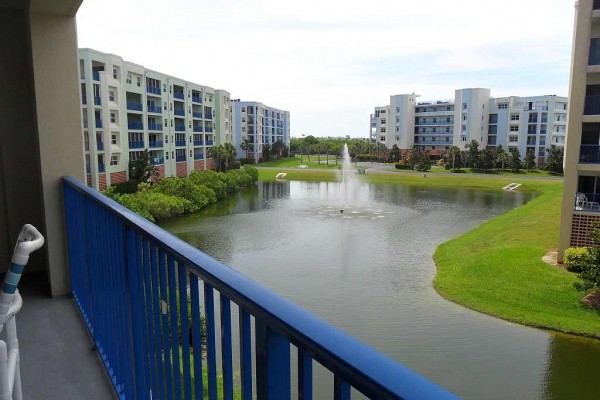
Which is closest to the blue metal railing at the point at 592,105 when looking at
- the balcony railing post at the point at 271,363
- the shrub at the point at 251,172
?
the balcony railing post at the point at 271,363

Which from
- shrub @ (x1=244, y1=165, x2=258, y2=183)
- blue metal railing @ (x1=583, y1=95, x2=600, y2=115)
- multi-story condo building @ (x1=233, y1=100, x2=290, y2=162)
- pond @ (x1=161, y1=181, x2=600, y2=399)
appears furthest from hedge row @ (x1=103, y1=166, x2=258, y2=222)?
multi-story condo building @ (x1=233, y1=100, x2=290, y2=162)

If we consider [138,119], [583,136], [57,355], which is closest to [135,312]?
[57,355]

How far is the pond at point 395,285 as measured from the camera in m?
7.91

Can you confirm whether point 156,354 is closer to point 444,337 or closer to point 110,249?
point 110,249

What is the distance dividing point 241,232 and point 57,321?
581 inches

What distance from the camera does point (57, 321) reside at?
109 inches

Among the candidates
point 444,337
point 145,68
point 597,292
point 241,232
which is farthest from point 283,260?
point 145,68

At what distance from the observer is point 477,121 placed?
1828 inches

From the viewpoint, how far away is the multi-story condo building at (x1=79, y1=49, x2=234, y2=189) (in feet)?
72.8

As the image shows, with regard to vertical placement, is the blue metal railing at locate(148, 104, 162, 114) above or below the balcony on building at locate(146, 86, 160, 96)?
below

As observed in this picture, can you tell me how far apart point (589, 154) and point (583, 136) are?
59 cm

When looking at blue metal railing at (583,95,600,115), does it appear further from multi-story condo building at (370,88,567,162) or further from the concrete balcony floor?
multi-story condo building at (370,88,567,162)

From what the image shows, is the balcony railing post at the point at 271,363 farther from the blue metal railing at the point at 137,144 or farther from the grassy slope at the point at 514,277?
the blue metal railing at the point at 137,144

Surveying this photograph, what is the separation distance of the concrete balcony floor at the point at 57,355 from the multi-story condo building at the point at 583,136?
13087 mm
